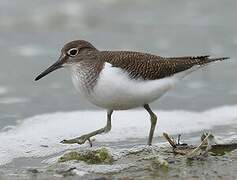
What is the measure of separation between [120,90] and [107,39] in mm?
6348

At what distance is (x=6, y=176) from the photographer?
7523 millimetres

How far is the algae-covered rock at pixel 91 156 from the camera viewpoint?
7.86 metres

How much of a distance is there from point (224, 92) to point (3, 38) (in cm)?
456

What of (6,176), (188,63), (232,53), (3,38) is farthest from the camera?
(3,38)

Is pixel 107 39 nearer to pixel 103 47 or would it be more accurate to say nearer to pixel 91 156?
pixel 103 47

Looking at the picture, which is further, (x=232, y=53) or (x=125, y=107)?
(x=232, y=53)

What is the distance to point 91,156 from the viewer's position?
7.87m

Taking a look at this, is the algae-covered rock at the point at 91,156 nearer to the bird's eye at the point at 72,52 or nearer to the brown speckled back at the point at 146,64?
the brown speckled back at the point at 146,64

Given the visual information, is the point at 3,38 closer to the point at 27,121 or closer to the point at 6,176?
the point at 27,121

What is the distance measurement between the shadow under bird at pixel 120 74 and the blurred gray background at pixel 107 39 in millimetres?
1838

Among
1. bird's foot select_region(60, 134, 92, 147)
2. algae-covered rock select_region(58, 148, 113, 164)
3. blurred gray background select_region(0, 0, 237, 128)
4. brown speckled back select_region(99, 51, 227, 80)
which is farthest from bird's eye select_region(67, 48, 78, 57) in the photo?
blurred gray background select_region(0, 0, 237, 128)

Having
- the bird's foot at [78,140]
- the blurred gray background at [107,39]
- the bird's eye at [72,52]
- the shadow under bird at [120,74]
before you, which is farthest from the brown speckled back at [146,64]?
the blurred gray background at [107,39]

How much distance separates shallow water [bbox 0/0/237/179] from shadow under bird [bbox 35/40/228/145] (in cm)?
89

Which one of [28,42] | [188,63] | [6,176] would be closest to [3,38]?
[28,42]
